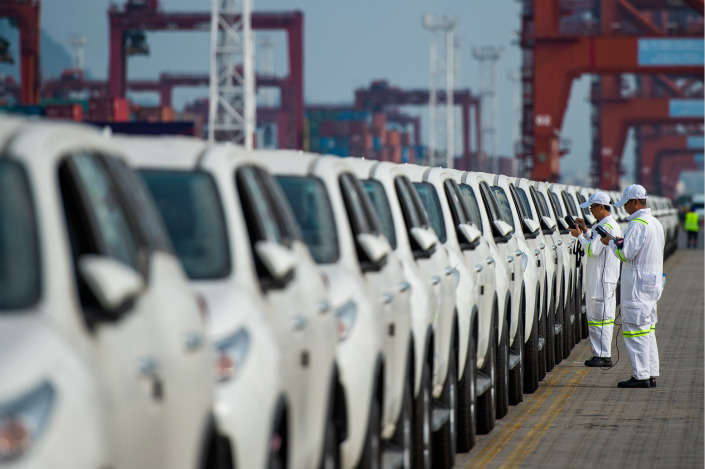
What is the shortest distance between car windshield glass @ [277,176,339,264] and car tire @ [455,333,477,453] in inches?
124

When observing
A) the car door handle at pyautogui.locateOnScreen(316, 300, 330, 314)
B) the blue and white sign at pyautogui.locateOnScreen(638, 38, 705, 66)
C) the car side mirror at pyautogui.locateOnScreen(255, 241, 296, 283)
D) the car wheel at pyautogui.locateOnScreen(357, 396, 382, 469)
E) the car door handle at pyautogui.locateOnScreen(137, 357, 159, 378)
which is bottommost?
the car wheel at pyautogui.locateOnScreen(357, 396, 382, 469)

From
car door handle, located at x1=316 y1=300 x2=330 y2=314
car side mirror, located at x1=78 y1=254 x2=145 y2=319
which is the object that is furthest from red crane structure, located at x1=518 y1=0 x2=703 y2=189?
car side mirror, located at x1=78 y1=254 x2=145 y2=319

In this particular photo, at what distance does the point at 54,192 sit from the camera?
4242 mm

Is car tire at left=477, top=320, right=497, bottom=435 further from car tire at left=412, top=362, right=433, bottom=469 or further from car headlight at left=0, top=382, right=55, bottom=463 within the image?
car headlight at left=0, top=382, right=55, bottom=463

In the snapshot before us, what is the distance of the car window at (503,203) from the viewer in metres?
15.7

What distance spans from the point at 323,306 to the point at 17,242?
110 inches

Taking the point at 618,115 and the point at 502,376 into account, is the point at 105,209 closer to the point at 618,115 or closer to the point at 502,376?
the point at 502,376

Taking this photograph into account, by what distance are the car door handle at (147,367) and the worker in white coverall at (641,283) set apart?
420 inches

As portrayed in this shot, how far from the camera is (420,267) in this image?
993 centimetres

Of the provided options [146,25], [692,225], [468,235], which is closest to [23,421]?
[468,235]

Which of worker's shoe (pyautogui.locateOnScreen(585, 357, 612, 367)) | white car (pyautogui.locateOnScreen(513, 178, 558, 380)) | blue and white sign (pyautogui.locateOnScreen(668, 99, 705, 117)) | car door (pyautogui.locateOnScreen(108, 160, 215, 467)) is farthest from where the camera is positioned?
blue and white sign (pyautogui.locateOnScreen(668, 99, 705, 117))

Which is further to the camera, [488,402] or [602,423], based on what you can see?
[602,423]

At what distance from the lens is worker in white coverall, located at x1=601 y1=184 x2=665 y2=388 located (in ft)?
48.6

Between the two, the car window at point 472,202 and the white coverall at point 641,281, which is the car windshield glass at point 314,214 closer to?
the car window at point 472,202
